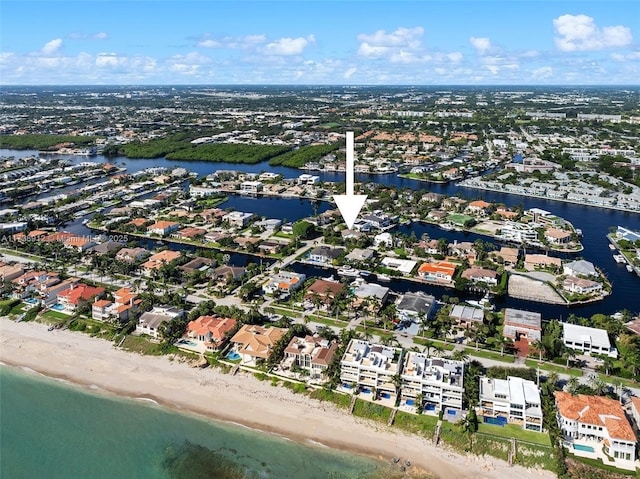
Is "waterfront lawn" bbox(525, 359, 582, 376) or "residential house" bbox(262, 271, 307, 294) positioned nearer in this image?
"waterfront lawn" bbox(525, 359, 582, 376)

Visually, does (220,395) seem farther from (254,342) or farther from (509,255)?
(509,255)

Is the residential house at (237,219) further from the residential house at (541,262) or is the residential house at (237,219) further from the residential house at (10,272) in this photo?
the residential house at (541,262)

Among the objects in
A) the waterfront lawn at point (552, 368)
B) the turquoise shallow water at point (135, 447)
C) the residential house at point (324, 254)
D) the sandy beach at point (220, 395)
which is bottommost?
the turquoise shallow water at point (135, 447)

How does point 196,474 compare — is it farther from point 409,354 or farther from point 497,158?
point 497,158

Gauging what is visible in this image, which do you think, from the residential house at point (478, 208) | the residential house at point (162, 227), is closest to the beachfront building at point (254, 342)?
the residential house at point (162, 227)

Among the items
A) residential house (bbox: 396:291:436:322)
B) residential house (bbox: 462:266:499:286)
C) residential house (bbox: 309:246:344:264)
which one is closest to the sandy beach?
residential house (bbox: 396:291:436:322)

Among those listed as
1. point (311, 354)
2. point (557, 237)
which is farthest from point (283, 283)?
point (557, 237)

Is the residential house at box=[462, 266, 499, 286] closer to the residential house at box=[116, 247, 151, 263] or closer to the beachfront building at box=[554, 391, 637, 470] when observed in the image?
the beachfront building at box=[554, 391, 637, 470]
